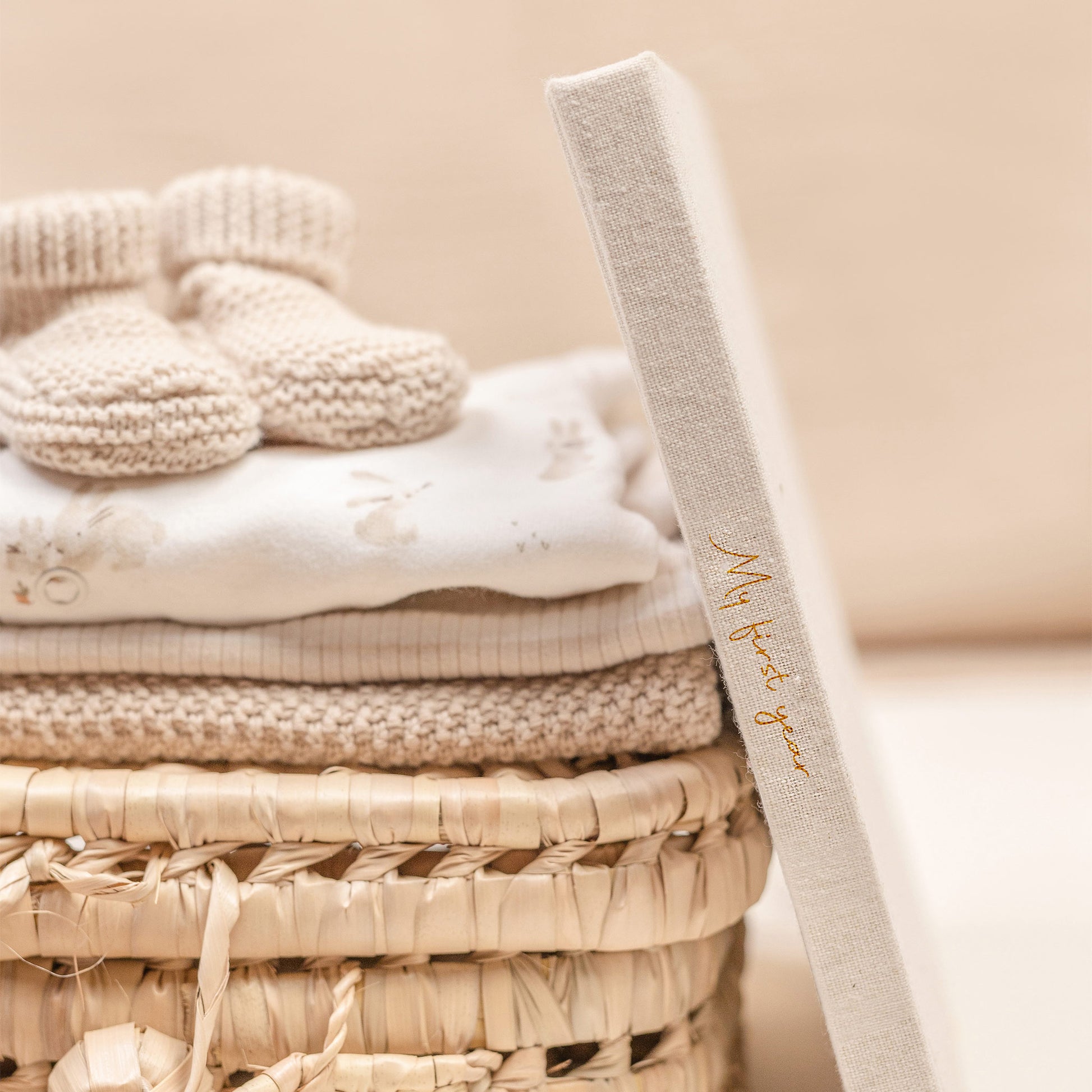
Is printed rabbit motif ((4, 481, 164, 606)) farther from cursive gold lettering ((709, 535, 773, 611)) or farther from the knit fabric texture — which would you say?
cursive gold lettering ((709, 535, 773, 611))

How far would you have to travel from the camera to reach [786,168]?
0.83 meters

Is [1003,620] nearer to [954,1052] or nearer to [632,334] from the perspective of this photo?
[954,1052]

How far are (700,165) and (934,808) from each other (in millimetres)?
458

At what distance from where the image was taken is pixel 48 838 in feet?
1.22

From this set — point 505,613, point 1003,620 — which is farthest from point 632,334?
point 1003,620

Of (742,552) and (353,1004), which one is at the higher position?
(742,552)

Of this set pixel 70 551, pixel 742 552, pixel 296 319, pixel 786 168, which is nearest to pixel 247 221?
pixel 296 319

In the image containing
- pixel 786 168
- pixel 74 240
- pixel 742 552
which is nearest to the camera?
pixel 742 552

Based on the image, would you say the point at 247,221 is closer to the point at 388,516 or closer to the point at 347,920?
the point at 388,516

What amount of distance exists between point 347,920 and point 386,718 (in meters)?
0.07

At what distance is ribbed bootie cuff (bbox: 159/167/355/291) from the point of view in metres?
0.52

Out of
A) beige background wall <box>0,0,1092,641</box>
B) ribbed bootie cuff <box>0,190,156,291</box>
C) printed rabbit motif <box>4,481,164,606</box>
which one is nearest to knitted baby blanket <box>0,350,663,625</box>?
printed rabbit motif <box>4,481,164,606</box>

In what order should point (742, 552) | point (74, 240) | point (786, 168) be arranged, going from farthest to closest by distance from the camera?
point (786, 168)
point (74, 240)
point (742, 552)

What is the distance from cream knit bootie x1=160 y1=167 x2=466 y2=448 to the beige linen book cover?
141mm
